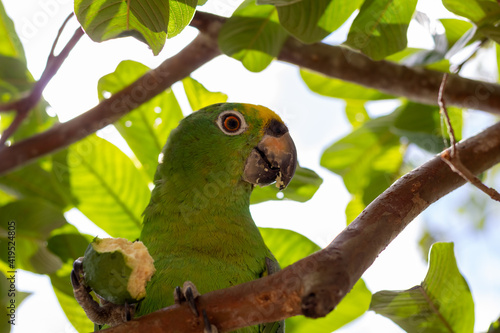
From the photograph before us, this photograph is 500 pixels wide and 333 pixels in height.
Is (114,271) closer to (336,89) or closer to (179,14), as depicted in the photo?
(179,14)

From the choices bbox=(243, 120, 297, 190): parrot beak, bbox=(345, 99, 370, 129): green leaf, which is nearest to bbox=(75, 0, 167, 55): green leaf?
bbox=(243, 120, 297, 190): parrot beak

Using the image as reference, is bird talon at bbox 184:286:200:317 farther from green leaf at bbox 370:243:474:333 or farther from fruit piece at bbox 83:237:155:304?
green leaf at bbox 370:243:474:333

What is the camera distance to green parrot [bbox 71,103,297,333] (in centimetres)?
206

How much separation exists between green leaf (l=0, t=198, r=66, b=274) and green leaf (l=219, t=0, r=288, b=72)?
1.25 m

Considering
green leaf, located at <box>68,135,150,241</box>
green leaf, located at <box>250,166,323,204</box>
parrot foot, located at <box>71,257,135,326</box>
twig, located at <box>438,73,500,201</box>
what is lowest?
parrot foot, located at <box>71,257,135,326</box>

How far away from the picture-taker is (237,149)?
236cm

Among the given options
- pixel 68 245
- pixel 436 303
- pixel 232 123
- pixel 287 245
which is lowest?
pixel 436 303

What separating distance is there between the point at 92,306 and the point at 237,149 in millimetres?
1028

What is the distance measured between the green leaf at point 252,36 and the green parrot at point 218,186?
25 cm

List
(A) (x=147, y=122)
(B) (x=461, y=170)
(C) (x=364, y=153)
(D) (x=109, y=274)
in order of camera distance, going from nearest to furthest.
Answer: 1. (D) (x=109, y=274)
2. (B) (x=461, y=170)
3. (A) (x=147, y=122)
4. (C) (x=364, y=153)

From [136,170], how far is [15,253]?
2.55 ft

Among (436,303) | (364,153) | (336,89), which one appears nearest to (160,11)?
(436,303)

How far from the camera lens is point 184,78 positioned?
270 centimetres

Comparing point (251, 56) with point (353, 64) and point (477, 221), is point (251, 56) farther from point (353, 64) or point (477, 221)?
point (477, 221)
